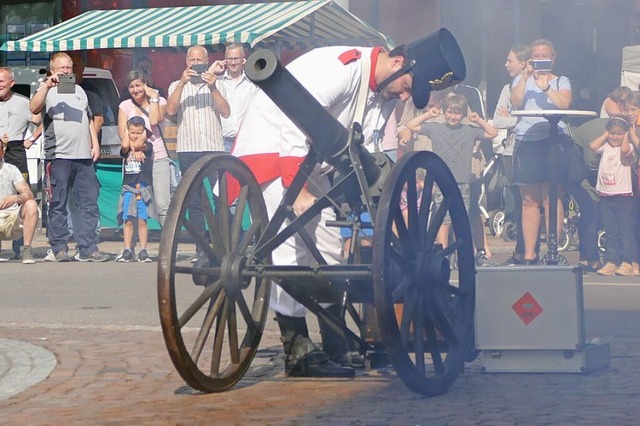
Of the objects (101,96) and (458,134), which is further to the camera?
(101,96)

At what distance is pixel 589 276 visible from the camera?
33.0ft

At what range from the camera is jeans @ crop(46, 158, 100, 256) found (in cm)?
1127

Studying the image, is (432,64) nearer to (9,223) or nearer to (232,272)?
(232,272)

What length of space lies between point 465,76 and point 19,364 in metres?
2.35

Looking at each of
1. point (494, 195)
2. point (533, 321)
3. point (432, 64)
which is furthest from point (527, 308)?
point (494, 195)

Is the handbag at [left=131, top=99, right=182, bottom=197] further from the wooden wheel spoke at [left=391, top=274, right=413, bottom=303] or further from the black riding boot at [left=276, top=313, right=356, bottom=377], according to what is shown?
the wooden wheel spoke at [left=391, top=274, right=413, bottom=303]

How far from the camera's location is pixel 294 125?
5.46 meters

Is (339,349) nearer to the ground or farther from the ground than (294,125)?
nearer to the ground

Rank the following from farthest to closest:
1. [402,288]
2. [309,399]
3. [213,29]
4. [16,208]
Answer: [213,29] → [16,208] → [309,399] → [402,288]

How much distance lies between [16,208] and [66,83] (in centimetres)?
110

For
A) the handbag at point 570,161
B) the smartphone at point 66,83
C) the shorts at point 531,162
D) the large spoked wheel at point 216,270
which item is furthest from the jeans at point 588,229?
the large spoked wheel at point 216,270

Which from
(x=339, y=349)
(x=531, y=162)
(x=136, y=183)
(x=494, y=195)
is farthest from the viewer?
(x=494, y=195)

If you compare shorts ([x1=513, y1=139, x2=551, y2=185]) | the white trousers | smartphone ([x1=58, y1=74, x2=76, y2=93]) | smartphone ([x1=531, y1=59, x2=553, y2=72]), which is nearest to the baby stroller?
shorts ([x1=513, y1=139, x2=551, y2=185])

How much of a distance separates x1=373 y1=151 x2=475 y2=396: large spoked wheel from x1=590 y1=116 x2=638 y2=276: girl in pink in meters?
5.06
